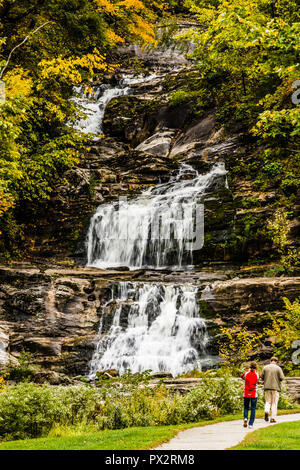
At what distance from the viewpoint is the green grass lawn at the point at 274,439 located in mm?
6131

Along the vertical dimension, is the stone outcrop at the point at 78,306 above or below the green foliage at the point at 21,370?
above

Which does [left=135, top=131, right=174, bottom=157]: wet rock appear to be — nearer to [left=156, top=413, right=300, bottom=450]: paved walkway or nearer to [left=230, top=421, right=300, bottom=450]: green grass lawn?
[left=156, top=413, right=300, bottom=450]: paved walkway

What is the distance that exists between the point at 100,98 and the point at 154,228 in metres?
22.3

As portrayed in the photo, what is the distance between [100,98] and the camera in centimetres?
4162

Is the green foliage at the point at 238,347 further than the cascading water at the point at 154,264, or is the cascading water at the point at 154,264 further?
the cascading water at the point at 154,264

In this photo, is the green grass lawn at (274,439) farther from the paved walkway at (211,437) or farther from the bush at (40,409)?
the bush at (40,409)

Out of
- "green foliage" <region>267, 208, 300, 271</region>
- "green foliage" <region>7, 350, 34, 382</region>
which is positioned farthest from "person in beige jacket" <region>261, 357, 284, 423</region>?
"green foliage" <region>267, 208, 300, 271</region>

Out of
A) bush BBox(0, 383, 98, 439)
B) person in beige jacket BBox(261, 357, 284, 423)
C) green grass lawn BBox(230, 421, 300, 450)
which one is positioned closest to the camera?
green grass lawn BBox(230, 421, 300, 450)

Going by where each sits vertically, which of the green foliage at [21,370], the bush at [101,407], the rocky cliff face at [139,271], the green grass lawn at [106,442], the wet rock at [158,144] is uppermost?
the wet rock at [158,144]

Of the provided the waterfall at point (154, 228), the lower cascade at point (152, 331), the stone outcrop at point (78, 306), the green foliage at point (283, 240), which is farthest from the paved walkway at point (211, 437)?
the waterfall at point (154, 228)

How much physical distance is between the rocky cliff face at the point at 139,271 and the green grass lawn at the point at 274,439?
9.05 meters

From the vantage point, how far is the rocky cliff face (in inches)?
715

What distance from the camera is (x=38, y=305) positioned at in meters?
19.9

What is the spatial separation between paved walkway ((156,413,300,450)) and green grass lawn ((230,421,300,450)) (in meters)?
0.22
